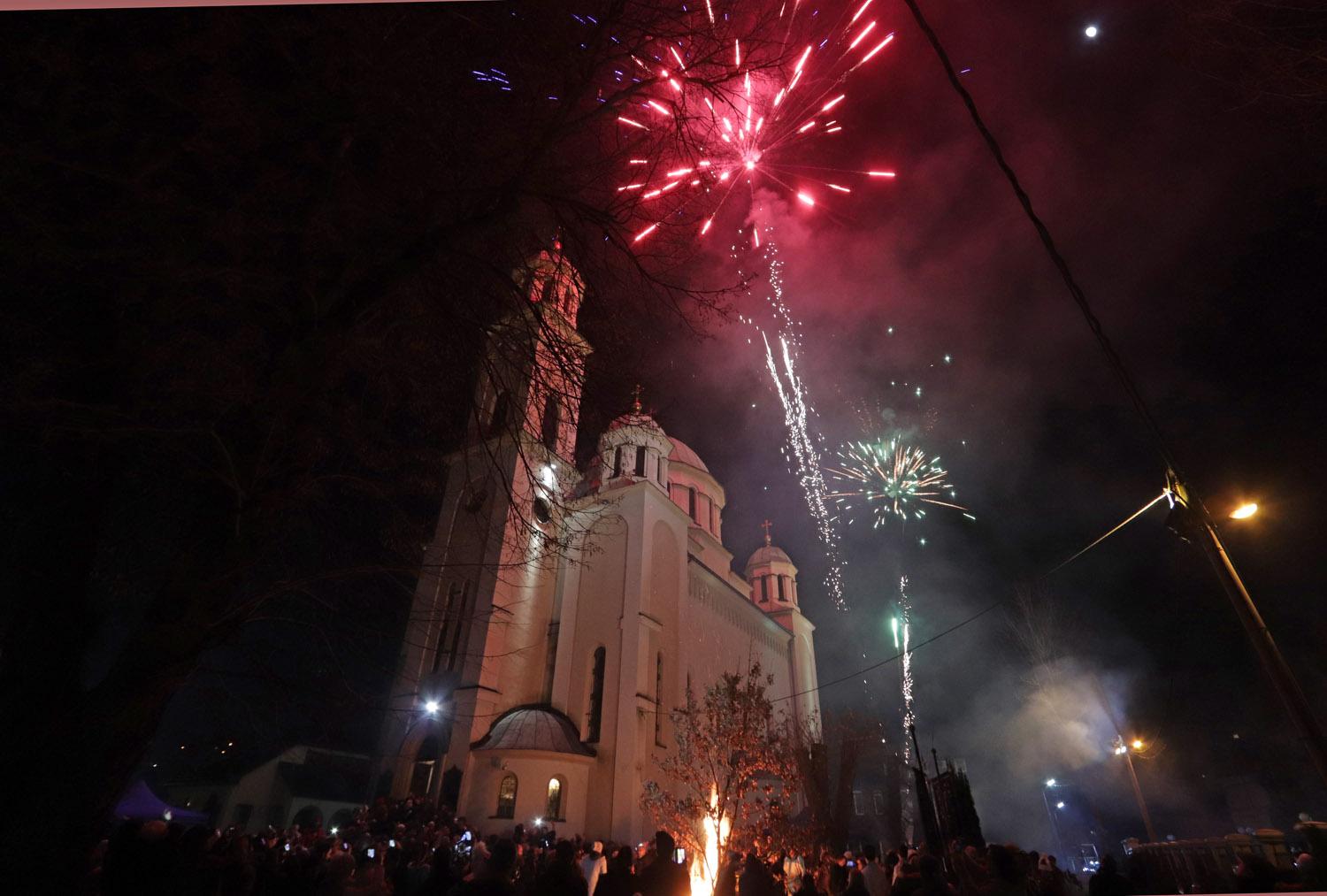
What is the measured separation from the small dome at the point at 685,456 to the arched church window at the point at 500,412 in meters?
29.4

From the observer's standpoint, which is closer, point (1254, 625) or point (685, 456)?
point (1254, 625)

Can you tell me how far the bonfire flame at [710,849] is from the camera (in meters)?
14.3

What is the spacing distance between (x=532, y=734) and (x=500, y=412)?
1655 cm

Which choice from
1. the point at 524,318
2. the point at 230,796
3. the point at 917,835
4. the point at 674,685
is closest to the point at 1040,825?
the point at 917,835

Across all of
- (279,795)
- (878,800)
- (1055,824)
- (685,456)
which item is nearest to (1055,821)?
(1055,824)

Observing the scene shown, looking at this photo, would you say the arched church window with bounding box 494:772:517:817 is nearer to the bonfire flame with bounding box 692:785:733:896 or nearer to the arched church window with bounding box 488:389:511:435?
the bonfire flame with bounding box 692:785:733:896

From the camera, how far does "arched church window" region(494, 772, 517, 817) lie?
18719 millimetres

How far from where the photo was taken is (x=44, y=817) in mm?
3359

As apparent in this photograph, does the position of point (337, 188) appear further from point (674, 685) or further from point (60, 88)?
point (674, 685)

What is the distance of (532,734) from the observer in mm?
19609

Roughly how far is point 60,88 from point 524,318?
13.9 feet

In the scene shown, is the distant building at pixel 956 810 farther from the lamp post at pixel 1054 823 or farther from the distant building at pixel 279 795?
the lamp post at pixel 1054 823

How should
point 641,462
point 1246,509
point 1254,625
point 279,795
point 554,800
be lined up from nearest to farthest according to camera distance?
1. point 1254,625
2. point 1246,509
3. point 554,800
4. point 641,462
5. point 279,795

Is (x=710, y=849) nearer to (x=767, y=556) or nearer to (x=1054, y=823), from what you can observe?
(x=767, y=556)
